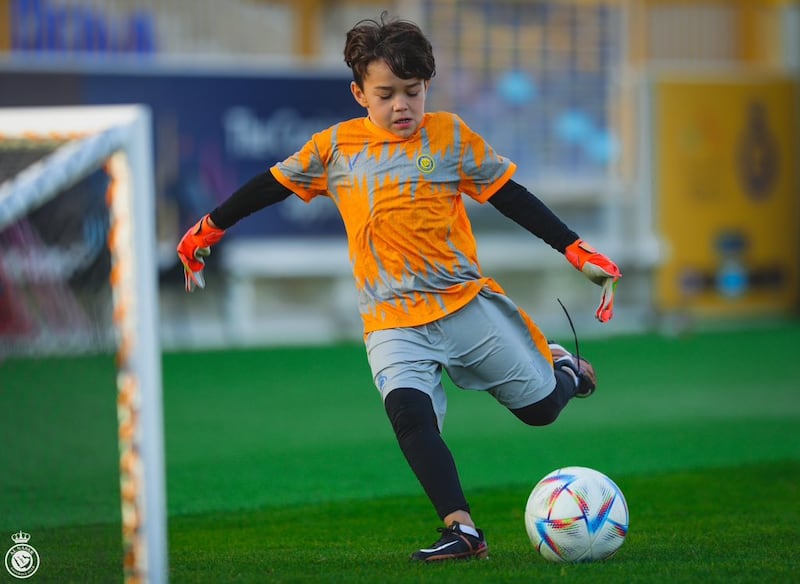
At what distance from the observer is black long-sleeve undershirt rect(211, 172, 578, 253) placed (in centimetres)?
417

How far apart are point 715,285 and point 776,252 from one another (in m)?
1.03

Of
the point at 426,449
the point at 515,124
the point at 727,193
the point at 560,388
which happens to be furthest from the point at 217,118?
the point at 426,449

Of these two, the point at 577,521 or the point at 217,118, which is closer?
the point at 577,521

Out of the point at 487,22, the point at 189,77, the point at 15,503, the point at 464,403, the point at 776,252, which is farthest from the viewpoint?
the point at 776,252

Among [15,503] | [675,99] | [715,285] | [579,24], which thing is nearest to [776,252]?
[715,285]

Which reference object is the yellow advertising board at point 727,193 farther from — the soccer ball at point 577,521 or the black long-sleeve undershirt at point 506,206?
the soccer ball at point 577,521

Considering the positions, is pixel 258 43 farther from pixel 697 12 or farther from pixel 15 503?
pixel 15 503

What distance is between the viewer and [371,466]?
6.64 meters

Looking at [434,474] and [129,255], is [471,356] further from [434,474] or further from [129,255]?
[129,255]

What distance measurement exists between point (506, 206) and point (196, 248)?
95 centimetres

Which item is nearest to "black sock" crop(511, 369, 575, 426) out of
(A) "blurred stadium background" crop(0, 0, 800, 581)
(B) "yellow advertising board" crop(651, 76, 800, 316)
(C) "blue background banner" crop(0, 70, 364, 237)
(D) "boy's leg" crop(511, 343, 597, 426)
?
(D) "boy's leg" crop(511, 343, 597, 426)

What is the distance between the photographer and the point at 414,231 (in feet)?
13.4

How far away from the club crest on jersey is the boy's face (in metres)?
0.08

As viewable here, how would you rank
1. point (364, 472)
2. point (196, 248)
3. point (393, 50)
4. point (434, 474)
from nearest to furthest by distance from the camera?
point (434, 474) → point (393, 50) → point (196, 248) → point (364, 472)
